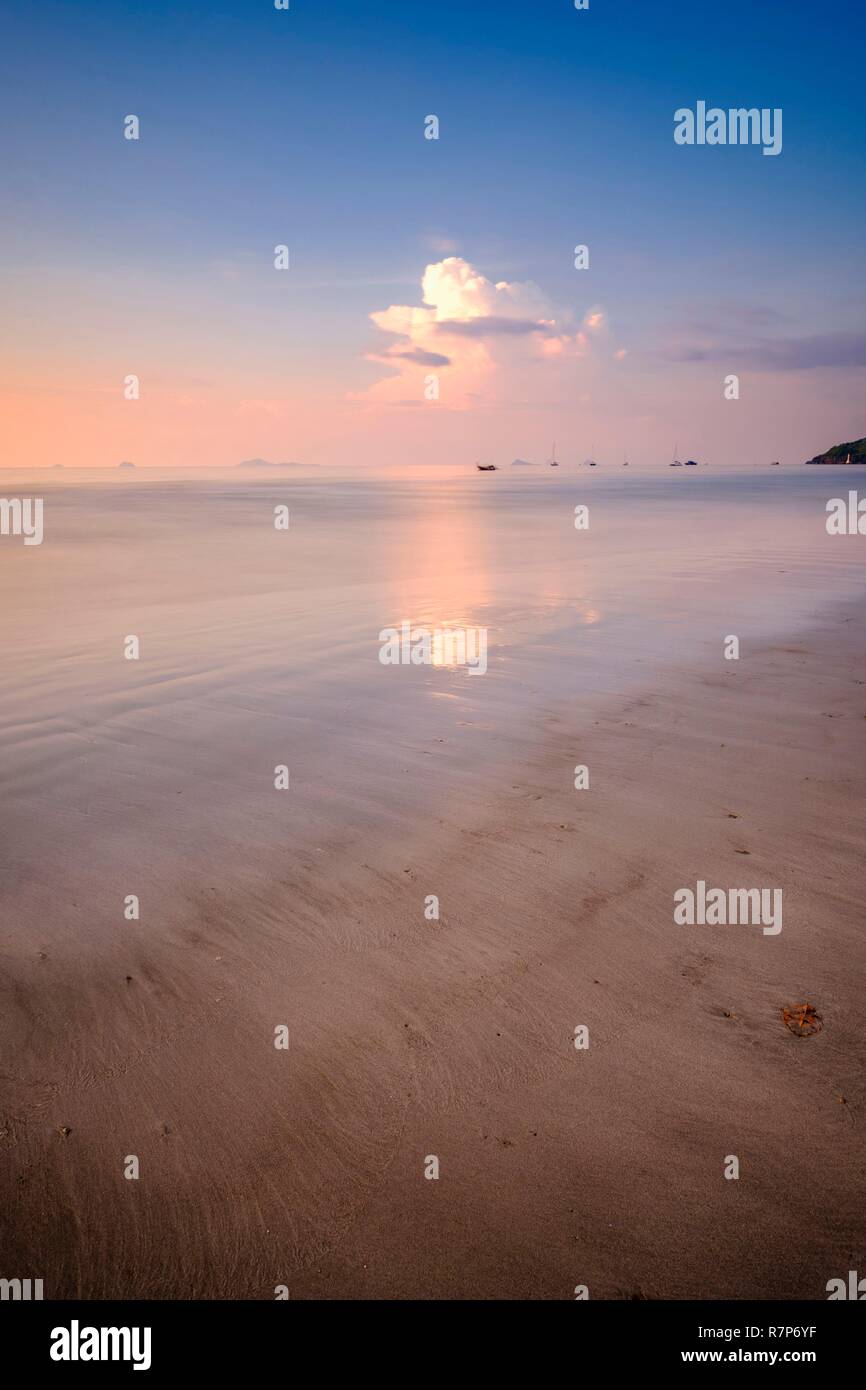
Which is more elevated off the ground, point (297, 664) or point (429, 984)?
point (297, 664)

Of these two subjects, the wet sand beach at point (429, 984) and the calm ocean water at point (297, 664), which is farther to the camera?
the calm ocean water at point (297, 664)

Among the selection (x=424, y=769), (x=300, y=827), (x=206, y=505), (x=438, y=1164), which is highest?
(x=206, y=505)

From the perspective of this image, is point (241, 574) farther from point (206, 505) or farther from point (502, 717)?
point (206, 505)

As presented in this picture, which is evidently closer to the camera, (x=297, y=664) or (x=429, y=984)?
(x=429, y=984)

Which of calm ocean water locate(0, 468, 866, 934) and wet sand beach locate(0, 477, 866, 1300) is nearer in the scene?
wet sand beach locate(0, 477, 866, 1300)

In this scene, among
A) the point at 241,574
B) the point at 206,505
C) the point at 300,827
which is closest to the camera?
the point at 300,827

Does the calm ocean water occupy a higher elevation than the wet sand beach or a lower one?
higher

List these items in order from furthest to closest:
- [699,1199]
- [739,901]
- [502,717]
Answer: [502,717]
[739,901]
[699,1199]

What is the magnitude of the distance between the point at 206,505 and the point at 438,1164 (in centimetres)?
5631

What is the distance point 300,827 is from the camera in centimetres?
632

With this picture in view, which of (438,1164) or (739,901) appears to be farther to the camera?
(739,901)

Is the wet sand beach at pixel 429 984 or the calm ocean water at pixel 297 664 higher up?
the calm ocean water at pixel 297 664

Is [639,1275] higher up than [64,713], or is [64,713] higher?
[64,713]

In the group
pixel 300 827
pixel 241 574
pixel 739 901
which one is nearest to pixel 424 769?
pixel 300 827
